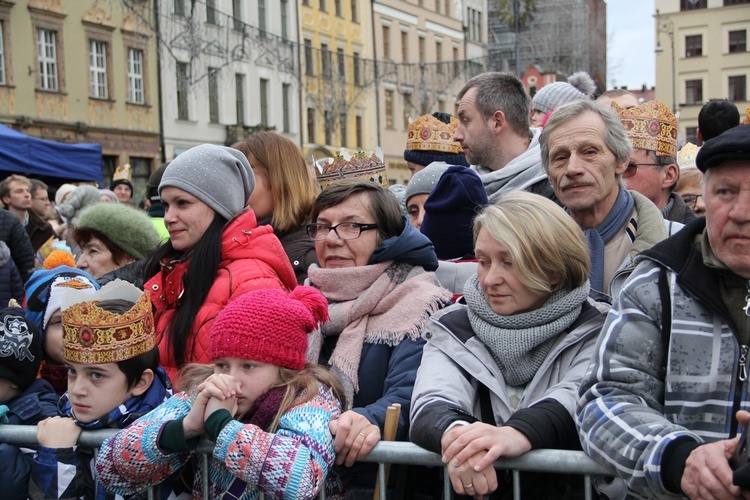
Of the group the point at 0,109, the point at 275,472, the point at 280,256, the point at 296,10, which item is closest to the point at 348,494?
the point at 275,472

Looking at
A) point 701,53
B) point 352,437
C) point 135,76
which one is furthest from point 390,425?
point 701,53

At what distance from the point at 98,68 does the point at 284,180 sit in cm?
2638

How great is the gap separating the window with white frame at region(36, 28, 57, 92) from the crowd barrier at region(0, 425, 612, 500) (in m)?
25.2

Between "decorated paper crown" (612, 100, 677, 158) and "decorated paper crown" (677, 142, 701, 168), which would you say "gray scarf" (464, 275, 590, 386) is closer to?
"decorated paper crown" (612, 100, 677, 158)

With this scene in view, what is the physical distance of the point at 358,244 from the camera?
339 centimetres

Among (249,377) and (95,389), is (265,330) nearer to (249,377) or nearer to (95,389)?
(249,377)

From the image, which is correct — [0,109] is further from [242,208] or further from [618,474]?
[618,474]

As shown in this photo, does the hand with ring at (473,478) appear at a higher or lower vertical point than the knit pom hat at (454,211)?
lower

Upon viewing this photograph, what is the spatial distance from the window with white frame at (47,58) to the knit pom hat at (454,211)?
24722 mm

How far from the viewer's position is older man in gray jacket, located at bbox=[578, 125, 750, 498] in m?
2.18

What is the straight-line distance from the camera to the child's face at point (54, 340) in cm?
367

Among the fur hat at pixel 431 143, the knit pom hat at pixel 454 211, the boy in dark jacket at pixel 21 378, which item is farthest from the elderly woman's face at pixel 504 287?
the fur hat at pixel 431 143

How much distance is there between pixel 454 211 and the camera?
3787 millimetres

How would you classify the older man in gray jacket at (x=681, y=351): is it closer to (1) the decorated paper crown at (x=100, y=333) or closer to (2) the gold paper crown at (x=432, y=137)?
(1) the decorated paper crown at (x=100, y=333)
